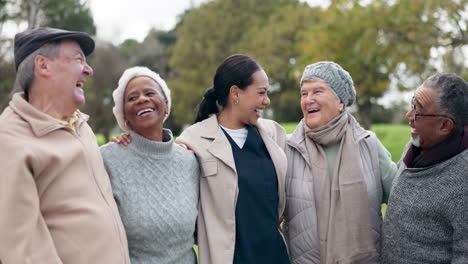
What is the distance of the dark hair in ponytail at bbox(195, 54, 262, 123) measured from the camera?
3648 millimetres

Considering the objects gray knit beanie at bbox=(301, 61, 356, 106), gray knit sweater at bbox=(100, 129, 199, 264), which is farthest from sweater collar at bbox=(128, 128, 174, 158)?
gray knit beanie at bbox=(301, 61, 356, 106)

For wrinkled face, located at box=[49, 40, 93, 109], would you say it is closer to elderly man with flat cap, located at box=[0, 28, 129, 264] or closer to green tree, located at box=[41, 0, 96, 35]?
elderly man with flat cap, located at box=[0, 28, 129, 264]

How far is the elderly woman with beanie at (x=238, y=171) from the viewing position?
136 inches

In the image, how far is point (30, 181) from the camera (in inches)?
95.2

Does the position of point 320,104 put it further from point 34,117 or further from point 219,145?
point 34,117

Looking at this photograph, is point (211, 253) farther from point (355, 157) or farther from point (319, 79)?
point (319, 79)

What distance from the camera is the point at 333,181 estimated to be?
3.68 metres

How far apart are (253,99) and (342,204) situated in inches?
37.8

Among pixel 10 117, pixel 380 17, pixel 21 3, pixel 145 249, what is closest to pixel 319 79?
pixel 145 249

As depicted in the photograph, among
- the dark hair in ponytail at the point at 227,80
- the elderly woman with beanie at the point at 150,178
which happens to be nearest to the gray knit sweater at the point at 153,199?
the elderly woman with beanie at the point at 150,178

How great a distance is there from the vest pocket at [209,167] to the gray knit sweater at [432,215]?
1.17 m

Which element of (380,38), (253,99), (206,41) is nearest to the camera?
(253,99)

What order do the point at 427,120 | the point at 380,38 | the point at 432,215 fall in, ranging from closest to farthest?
1. the point at 432,215
2. the point at 427,120
3. the point at 380,38

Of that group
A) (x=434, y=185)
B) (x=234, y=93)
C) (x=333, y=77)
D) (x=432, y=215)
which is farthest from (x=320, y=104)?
(x=432, y=215)
